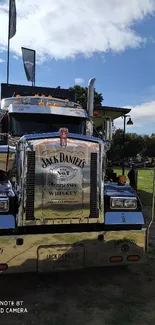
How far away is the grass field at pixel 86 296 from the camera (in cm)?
348

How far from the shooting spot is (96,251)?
13.4 feet

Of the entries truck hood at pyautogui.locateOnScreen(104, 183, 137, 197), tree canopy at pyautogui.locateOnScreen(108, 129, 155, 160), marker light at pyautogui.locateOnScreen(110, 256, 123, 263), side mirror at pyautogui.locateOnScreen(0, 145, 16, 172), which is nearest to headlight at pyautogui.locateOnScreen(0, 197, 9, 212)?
side mirror at pyautogui.locateOnScreen(0, 145, 16, 172)

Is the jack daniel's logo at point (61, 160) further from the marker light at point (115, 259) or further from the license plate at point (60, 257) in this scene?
the marker light at point (115, 259)

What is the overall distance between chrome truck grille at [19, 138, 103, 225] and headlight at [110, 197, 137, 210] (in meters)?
0.32

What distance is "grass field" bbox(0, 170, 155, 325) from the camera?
11.4 feet

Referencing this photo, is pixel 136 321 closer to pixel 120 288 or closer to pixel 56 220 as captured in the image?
pixel 120 288

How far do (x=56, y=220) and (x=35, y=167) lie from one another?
0.76 metres

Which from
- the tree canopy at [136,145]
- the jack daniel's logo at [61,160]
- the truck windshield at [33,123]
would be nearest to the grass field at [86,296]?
the jack daniel's logo at [61,160]

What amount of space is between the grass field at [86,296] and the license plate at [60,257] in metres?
0.42

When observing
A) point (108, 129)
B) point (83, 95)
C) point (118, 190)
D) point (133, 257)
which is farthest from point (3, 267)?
point (83, 95)

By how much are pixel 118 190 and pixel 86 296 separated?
1612 millimetres

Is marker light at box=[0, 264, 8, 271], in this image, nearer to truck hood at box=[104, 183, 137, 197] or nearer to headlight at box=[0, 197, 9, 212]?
headlight at box=[0, 197, 9, 212]

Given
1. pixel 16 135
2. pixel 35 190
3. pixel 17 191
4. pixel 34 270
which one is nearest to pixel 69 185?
pixel 35 190

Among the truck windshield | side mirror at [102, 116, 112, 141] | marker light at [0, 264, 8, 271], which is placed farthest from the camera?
side mirror at [102, 116, 112, 141]
